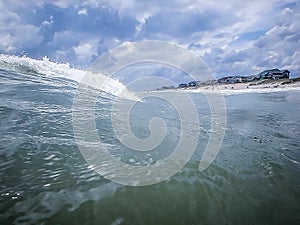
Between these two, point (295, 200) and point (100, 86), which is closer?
point (295, 200)

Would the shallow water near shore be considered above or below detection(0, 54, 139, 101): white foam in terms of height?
below

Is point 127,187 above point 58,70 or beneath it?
beneath

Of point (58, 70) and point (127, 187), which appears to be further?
point (58, 70)

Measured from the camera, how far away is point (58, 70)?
16531 millimetres

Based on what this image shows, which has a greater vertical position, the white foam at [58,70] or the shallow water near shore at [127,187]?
the white foam at [58,70]

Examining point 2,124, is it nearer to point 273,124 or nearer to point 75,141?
point 75,141

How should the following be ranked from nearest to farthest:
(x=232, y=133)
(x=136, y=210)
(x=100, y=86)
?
1. (x=136, y=210)
2. (x=232, y=133)
3. (x=100, y=86)

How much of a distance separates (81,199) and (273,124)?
27.1 feet

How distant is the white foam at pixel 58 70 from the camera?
49.3ft

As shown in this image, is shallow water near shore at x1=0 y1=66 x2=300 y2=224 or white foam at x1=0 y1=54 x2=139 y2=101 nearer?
shallow water near shore at x1=0 y1=66 x2=300 y2=224

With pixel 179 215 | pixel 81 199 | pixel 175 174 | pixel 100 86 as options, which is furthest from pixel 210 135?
pixel 100 86

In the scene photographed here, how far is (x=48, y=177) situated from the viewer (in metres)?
3.29

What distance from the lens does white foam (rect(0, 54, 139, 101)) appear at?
15031 mm

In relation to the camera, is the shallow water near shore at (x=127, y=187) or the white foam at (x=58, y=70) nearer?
the shallow water near shore at (x=127, y=187)
